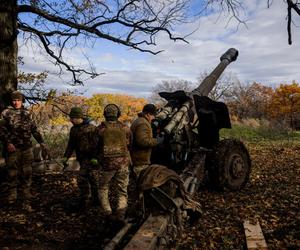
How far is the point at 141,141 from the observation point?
6180mm

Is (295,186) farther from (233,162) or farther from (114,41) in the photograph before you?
(114,41)

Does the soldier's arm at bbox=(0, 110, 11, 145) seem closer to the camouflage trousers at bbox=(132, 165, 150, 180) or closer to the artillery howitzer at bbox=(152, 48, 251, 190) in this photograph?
the camouflage trousers at bbox=(132, 165, 150, 180)

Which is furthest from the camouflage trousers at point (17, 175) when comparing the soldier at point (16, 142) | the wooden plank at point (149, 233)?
the wooden plank at point (149, 233)

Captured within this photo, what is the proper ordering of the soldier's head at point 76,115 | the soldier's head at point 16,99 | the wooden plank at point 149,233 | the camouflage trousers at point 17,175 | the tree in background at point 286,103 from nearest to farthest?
the wooden plank at point 149,233, the soldier's head at point 76,115, the soldier's head at point 16,99, the camouflage trousers at point 17,175, the tree in background at point 286,103

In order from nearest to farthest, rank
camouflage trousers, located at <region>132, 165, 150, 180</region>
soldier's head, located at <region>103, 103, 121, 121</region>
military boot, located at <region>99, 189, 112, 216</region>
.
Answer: soldier's head, located at <region>103, 103, 121, 121</region>, military boot, located at <region>99, 189, 112, 216</region>, camouflage trousers, located at <region>132, 165, 150, 180</region>

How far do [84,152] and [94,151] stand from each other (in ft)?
0.62

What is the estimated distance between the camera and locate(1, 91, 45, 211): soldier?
7.15 m

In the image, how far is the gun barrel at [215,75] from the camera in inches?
372

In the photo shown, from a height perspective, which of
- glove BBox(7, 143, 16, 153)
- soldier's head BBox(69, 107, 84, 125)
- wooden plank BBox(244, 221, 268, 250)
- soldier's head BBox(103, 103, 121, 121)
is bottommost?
wooden plank BBox(244, 221, 268, 250)

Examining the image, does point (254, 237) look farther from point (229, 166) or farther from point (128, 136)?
point (229, 166)

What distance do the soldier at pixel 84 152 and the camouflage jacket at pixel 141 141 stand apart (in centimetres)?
74

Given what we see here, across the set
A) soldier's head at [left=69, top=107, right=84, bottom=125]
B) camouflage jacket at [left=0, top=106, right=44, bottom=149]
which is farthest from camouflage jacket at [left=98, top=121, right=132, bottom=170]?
camouflage jacket at [left=0, top=106, right=44, bottom=149]

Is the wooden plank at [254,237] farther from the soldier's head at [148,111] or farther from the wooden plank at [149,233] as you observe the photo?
the soldier's head at [148,111]

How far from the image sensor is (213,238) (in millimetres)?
5750
